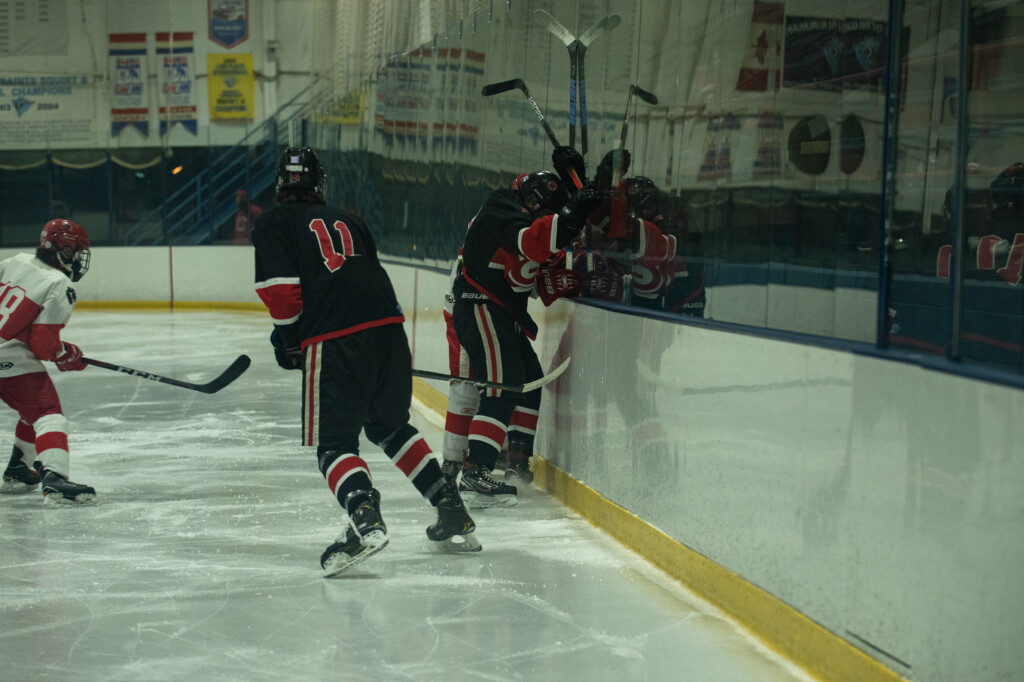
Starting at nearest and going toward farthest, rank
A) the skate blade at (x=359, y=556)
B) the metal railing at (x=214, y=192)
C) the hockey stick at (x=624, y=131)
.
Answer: the skate blade at (x=359, y=556), the hockey stick at (x=624, y=131), the metal railing at (x=214, y=192)

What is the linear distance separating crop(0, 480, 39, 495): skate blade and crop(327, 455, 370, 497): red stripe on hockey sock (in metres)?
1.87

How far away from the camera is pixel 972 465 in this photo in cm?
197

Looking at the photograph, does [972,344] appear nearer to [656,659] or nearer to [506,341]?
[656,659]

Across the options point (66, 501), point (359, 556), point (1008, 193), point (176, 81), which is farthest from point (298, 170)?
point (176, 81)

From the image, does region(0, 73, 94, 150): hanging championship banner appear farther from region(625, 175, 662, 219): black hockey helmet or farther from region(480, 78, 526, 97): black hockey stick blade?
region(625, 175, 662, 219): black hockey helmet

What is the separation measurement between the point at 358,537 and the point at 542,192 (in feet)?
4.88

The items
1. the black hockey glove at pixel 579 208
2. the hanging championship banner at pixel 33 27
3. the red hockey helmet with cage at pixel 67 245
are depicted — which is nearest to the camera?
the black hockey glove at pixel 579 208

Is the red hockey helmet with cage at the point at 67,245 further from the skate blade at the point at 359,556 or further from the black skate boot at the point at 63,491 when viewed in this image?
the skate blade at the point at 359,556

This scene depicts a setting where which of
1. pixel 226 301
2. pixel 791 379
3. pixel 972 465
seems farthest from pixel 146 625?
pixel 226 301

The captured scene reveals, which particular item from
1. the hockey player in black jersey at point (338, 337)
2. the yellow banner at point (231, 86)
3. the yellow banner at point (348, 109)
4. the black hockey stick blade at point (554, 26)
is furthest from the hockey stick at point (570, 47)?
the yellow banner at point (231, 86)

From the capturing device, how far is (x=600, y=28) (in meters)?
4.17

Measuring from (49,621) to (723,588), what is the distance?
1.72 metres

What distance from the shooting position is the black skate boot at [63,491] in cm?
418

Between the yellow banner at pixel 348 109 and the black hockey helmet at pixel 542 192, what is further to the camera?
the yellow banner at pixel 348 109
